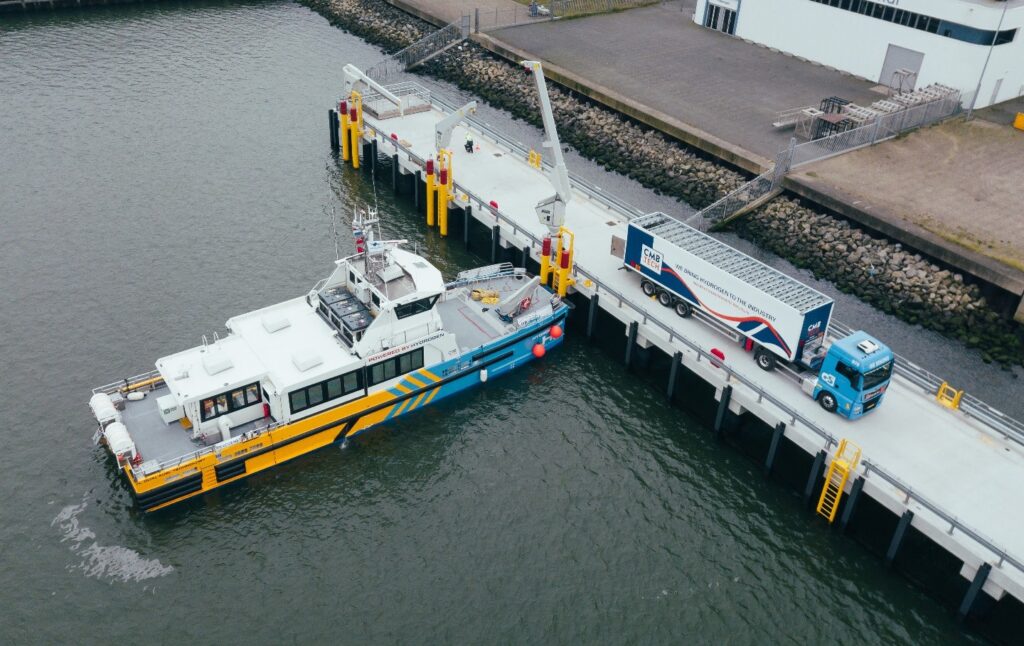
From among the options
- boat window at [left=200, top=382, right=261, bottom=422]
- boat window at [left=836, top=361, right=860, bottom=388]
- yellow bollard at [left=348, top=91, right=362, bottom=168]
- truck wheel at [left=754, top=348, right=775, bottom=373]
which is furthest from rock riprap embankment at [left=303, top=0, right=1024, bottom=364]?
boat window at [left=200, top=382, right=261, bottom=422]

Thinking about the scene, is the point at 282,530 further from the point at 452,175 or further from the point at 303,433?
the point at 452,175

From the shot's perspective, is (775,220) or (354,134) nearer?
(775,220)

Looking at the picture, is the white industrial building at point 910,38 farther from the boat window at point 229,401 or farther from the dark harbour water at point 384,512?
the boat window at point 229,401

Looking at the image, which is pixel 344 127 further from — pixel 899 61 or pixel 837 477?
pixel 837 477

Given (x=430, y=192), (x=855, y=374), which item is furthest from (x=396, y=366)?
(x=855, y=374)

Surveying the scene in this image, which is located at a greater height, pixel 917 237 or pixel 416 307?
pixel 917 237

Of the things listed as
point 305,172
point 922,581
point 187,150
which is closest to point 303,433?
point 922,581

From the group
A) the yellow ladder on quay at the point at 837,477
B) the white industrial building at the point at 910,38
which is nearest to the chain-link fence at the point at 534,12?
the white industrial building at the point at 910,38
